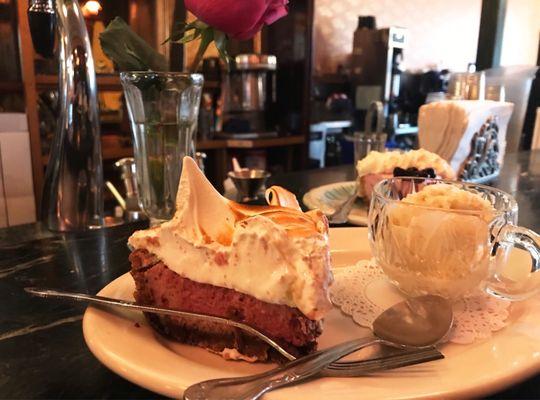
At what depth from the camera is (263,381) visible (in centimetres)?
42

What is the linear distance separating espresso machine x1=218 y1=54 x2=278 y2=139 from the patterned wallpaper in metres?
0.79

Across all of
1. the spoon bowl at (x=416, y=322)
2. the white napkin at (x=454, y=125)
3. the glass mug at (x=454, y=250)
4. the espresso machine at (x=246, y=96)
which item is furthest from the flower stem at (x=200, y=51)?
the espresso machine at (x=246, y=96)

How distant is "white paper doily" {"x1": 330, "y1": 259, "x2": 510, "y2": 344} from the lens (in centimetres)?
57

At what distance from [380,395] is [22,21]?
2.15 m

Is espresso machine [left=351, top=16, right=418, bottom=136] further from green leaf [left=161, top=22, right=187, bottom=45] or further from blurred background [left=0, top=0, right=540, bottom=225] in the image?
green leaf [left=161, top=22, right=187, bottom=45]

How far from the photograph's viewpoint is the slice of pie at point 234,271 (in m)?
0.49

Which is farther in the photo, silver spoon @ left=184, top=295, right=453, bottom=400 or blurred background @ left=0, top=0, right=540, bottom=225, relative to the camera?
blurred background @ left=0, top=0, right=540, bottom=225

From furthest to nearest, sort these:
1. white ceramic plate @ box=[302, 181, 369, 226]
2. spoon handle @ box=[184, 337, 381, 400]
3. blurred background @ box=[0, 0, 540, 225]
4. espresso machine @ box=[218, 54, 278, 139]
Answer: espresso machine @ box=[218, 54, 278, 139]
blurred background @ box=[0, 0, 540, 225]
white ceramic plate @ box=[302, 181, 369, 226]
spoon handle @ box=[184, 337, 381, 400]

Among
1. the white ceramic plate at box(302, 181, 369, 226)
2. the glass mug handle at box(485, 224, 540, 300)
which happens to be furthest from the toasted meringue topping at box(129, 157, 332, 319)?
the white ceramic plate at box(302, 181, 369, 226)

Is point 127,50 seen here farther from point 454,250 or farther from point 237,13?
point 454,250

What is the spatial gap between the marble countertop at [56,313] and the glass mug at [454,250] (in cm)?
16

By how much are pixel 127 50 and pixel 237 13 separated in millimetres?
235

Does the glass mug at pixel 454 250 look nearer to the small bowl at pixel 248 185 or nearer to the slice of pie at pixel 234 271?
the slice of pie at pixel 234 271

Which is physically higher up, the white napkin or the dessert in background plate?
the white napkin
